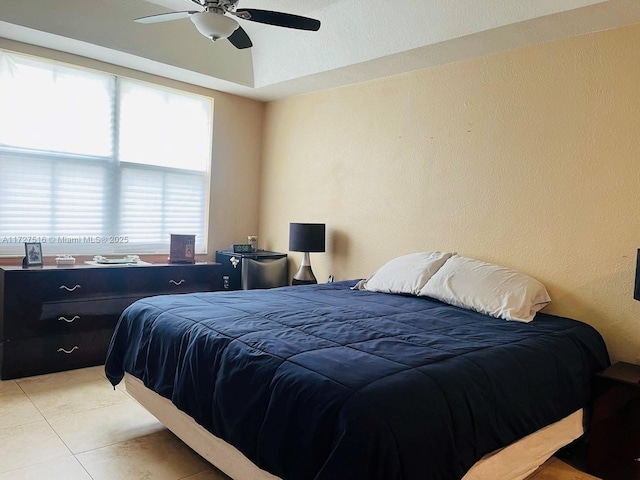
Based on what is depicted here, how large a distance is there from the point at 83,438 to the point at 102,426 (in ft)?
0.53

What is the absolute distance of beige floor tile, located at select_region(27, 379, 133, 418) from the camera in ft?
9.59

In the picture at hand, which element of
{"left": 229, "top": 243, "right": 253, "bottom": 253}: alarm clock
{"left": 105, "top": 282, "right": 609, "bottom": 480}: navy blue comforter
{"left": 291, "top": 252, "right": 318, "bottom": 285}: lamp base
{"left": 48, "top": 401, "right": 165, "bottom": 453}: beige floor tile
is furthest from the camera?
{"left": 229, "top": 243, "right": 253, "bottom": 253}: alarm clock

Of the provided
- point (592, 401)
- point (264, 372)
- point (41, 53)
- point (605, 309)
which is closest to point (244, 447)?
point (264, 372)

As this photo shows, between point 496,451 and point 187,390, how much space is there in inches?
51.7

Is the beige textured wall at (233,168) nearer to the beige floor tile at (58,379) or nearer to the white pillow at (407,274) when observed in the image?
the beige floor tile at (58,379)

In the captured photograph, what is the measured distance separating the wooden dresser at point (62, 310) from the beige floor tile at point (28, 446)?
87 cm

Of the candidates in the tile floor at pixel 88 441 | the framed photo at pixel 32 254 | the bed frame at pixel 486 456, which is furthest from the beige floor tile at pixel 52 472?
the framed photo at pixel 32 254

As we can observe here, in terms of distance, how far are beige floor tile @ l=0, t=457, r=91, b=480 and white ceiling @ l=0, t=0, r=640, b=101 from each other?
9.05 ft

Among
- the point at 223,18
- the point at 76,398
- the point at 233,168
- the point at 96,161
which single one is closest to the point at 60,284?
the point at 76,398

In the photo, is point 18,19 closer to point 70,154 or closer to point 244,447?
point 70,154

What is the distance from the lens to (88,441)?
2.53 metres

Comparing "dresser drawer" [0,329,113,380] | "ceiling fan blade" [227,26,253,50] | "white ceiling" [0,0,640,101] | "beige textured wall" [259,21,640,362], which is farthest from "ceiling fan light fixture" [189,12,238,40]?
"dresser drawer" [0,329,113,380]

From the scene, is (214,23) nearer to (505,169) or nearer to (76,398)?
(505,169)

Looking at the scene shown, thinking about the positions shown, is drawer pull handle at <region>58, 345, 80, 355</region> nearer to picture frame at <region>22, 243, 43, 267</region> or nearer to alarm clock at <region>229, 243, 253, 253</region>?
picture frame at <region>22, 243, 43, 267</region>
